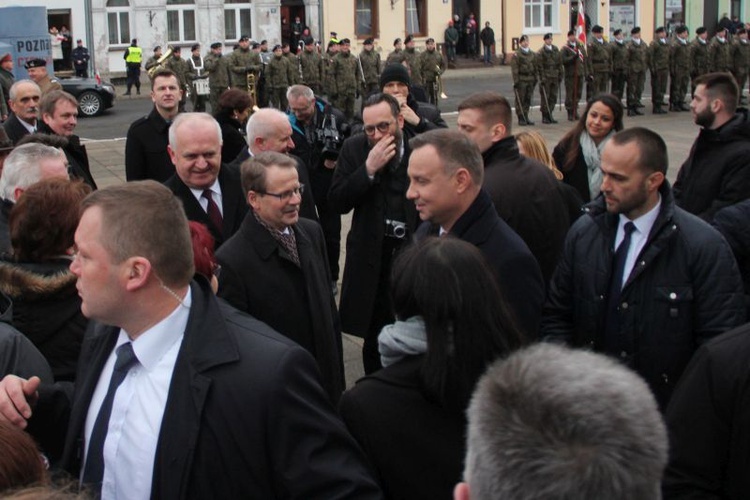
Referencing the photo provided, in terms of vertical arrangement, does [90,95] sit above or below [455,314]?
above

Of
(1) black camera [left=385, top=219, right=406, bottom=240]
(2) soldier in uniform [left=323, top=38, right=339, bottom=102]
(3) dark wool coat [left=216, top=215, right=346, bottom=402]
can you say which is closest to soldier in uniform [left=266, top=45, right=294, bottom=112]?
(2) soldier in uniform [left=323, top=38, right=339, bottom=102]

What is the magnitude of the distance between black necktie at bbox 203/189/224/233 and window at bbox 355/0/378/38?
34.3 meters

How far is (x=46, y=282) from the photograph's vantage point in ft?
11.4

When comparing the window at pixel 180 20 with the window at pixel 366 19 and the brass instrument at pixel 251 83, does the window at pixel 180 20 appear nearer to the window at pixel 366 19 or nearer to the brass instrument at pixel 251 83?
the window at pixel 366 19

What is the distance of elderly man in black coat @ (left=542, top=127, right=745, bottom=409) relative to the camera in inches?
154

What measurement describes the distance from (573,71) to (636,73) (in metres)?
1.71

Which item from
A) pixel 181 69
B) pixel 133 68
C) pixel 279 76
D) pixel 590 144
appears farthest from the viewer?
pixel 133 68

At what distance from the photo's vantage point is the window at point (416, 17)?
1559 inches

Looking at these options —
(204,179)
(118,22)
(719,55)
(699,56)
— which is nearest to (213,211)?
(204,179)

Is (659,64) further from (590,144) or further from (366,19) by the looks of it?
(590,144)

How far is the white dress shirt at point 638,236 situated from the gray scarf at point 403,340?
1586 millimetres

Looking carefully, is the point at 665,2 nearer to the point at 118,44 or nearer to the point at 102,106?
the point at 118,44

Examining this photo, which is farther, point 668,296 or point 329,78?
point 329,78

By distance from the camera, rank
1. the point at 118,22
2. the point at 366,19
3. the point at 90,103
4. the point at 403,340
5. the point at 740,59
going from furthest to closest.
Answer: the point at 366,19
the point at 118,22
the point at 740,59
the point at 90,103
the point at 403,340
